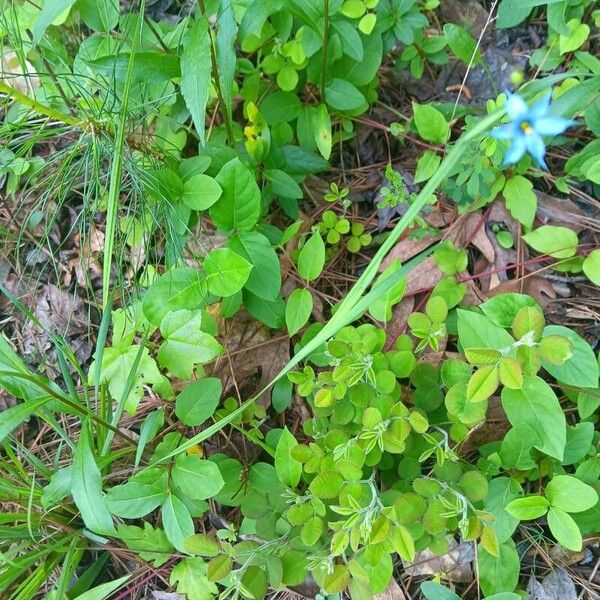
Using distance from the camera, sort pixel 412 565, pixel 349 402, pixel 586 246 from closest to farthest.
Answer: pixel 349 402
pixel 412 565
pixel 586 246

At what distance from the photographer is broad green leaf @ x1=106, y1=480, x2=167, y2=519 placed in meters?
→ 1.24

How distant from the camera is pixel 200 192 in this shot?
1.30m

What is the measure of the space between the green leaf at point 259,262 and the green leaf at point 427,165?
0.44 meters

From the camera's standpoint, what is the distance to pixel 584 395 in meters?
1.30

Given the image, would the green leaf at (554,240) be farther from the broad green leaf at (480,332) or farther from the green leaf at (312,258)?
the green leaf at (312,258)

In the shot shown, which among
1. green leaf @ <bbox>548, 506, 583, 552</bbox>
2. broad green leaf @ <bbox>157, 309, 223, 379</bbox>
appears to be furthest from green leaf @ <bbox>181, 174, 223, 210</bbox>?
green leaf @ <bbox>548, 506, 583, 552</bbox>

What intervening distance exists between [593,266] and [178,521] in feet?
3.43

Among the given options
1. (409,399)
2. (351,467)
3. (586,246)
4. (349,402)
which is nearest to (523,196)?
(586,246)

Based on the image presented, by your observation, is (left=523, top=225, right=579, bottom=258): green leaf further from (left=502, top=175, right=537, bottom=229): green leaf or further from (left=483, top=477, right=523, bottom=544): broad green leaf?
(left=483, top=477, right=523, bottom=544): broad green leaf

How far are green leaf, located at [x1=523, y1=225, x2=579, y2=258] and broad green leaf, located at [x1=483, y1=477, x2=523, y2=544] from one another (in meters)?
0.54

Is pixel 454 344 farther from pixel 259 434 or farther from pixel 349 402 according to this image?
pixel 259 434

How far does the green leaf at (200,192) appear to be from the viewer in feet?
4.20

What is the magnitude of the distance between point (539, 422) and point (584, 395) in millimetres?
198

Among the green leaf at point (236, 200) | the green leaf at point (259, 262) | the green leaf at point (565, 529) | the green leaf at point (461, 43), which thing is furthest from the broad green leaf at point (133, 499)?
the green leaf at point (461, 43)
